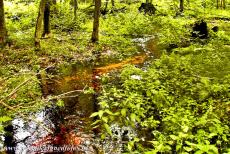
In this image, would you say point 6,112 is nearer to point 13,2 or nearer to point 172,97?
point 172,97

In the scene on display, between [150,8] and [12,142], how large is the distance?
953 inches

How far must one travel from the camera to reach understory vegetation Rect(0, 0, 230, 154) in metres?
6.32

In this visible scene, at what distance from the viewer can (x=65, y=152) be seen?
7398 mm

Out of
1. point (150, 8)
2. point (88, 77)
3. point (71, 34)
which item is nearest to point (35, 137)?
point (88, 77)

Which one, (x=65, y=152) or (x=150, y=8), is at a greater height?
(x=150, y=8)

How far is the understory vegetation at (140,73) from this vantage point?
20.7 ft

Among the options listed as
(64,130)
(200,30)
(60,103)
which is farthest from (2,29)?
(200,30)

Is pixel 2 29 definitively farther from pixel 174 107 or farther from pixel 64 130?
pixel 174 107

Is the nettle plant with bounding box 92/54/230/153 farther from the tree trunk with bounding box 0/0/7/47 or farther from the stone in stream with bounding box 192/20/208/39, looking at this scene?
the stone in stream with bounding box 192/20/208/39

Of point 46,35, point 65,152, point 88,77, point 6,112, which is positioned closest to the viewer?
point 65,152

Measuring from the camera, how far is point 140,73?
1148 centimetres

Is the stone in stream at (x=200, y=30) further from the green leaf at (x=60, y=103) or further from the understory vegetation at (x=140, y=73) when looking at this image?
the green leaf at (x=60, y=103)

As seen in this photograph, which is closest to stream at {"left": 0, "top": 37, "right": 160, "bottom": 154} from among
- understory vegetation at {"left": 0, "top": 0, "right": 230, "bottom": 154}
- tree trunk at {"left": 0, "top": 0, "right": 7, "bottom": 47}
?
understory vegetation at {"left": 0, "top": 0, "right": 230, "bottom": 154}

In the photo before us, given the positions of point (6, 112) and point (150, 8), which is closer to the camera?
point (6, 112)
